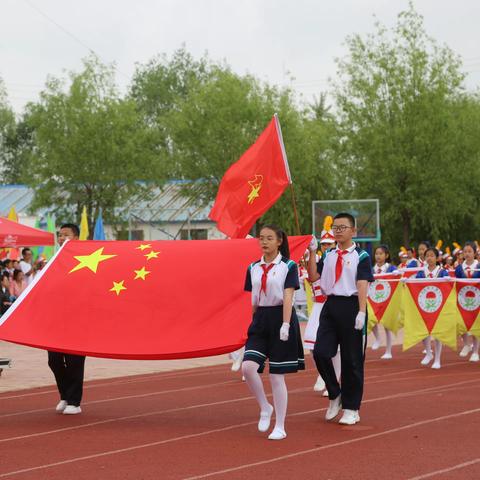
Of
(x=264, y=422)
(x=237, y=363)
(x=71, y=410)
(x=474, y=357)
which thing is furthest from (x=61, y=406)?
(x=474, y=357)

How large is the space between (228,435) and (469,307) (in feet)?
27.6

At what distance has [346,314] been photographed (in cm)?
968

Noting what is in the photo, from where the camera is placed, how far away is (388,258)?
18.8 meters

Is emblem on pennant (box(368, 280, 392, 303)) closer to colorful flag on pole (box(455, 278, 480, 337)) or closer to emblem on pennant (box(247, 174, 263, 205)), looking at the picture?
colorful flag on pole (box(455, 278, 480, 337))

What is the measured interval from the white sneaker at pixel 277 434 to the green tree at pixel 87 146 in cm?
3840

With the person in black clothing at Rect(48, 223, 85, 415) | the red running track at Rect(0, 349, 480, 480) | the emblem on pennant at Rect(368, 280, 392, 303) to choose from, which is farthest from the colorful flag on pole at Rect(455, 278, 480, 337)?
the person in black clothing at Rect(48, 223, 85, 415)

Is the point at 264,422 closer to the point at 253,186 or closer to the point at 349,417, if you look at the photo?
the point at 349,417

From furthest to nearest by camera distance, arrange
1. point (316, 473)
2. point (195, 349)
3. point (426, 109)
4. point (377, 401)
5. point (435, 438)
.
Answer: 1. point (426, 109)
2. point (377, 401)
3. point (195, 349)
4. point (435, 438)
5. point (316, 473)

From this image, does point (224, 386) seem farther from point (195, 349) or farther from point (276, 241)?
point (276, 241)

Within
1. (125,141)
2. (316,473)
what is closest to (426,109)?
(125,141)

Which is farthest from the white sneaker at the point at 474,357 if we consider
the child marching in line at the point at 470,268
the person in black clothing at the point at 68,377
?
the person in black clothing at the point at 68,377

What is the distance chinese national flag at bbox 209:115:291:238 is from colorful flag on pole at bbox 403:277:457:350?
4.76 meters

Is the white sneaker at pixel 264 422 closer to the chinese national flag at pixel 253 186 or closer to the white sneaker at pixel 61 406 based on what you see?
the white sneaker at pixel 61 406

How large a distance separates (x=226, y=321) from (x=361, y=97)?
32985 mm
